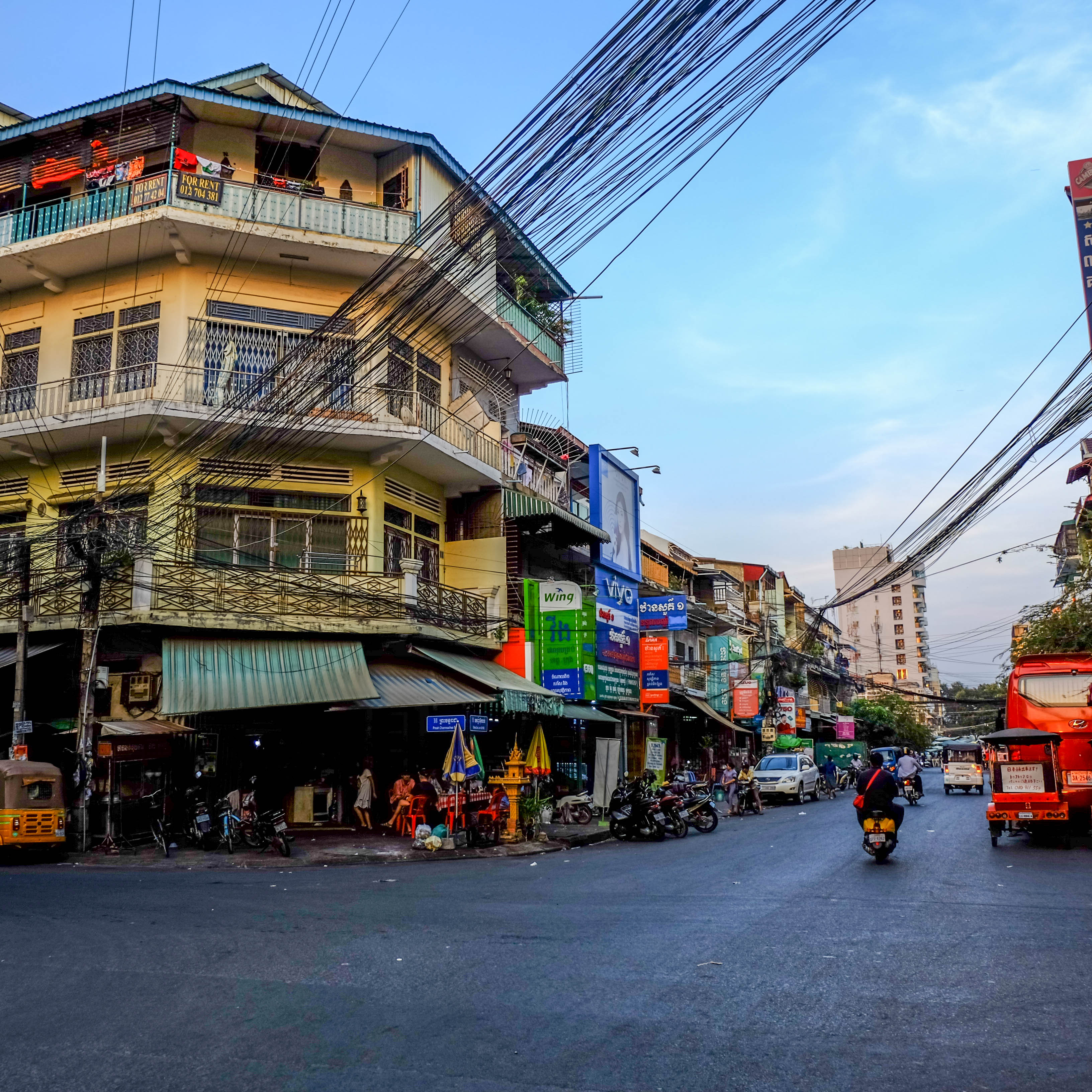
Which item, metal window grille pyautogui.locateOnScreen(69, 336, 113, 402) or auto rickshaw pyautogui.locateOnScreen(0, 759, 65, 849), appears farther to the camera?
metal window grille pyautogui.locateOnScreen(69, 336, 113, 402)

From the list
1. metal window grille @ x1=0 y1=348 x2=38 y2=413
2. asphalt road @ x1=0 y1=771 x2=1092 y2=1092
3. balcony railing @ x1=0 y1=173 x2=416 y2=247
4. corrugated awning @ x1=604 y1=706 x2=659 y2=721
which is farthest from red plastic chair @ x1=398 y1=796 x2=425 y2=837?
metal window grille @ x1=0 y1=348 x2=38 y2=413

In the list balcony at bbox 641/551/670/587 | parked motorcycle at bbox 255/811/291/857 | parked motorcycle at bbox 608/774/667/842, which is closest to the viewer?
parked motorcycle at bbox 255/811/291/857

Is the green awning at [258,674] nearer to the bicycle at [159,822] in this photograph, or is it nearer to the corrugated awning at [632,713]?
the bicycle at [159,822]

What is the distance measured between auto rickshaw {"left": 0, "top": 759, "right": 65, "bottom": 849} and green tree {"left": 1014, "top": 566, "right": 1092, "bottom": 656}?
2157 cm

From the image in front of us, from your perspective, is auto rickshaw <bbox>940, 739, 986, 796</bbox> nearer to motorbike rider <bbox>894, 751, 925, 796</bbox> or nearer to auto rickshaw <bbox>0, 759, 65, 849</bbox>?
motorbike rider <bbox>894, 751, 925, 796</bbox>

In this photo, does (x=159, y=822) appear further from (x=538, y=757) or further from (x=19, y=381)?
(x=19, y=381)

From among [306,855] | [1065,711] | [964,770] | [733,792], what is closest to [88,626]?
[306,855]

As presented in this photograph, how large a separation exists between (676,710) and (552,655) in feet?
52.4

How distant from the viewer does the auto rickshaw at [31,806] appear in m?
17.2

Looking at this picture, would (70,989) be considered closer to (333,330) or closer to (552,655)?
(333,330)

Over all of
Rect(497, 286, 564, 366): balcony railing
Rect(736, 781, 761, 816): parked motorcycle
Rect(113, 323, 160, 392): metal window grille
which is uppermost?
Rect(497, 286, 564, 366): balcony railing

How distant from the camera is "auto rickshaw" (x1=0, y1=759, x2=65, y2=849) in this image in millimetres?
17203

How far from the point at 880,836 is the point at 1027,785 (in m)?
4.19

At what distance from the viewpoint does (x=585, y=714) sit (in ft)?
89.6
